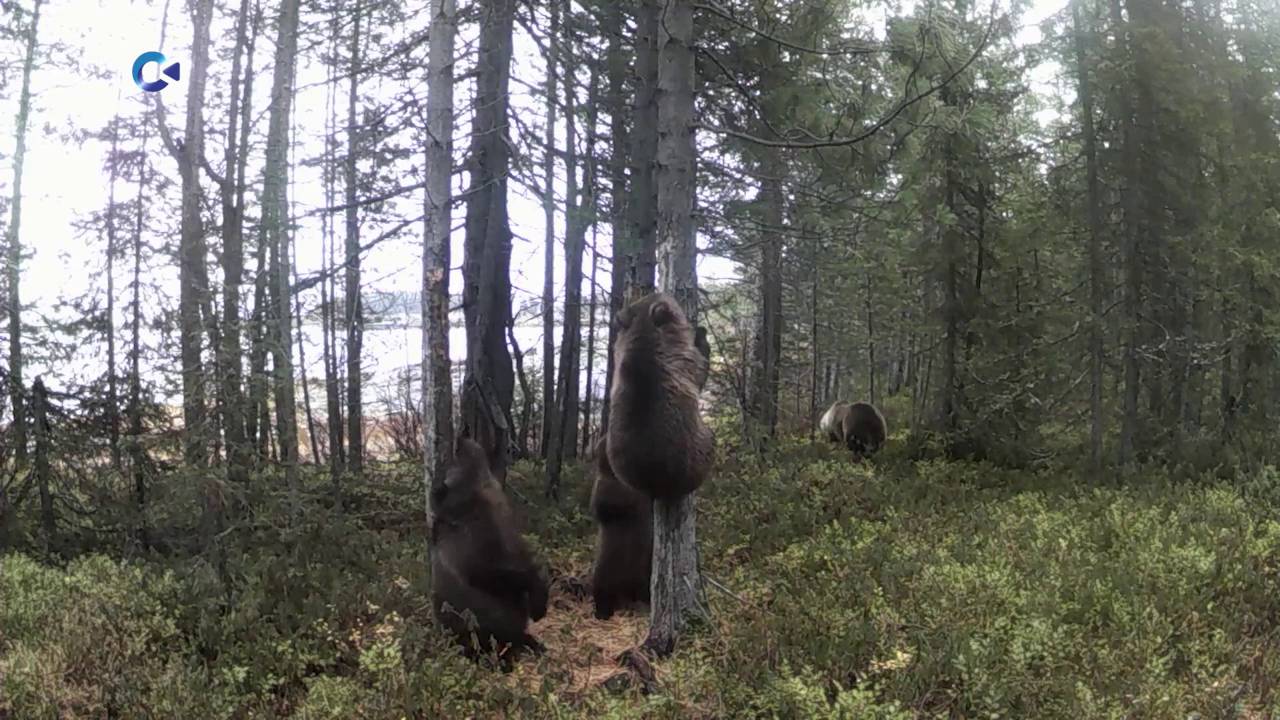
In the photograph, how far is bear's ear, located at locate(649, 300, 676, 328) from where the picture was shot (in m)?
6.20

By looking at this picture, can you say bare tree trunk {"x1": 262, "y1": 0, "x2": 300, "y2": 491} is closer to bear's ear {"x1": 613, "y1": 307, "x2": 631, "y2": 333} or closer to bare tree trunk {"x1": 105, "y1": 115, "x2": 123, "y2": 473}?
bare tree trunk {"x1": 105, "y1": 115, "x2": 123, "y2": 473}

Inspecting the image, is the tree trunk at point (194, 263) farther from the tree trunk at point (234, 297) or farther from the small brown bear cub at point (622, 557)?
the small brown bear cub at point (622, 557)

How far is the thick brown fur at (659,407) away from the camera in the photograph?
6160mm

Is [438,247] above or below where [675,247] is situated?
above

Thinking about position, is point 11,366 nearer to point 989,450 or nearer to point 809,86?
point 809,86

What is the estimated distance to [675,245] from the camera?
671 cm

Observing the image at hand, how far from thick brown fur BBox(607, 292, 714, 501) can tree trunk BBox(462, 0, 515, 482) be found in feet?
8.70

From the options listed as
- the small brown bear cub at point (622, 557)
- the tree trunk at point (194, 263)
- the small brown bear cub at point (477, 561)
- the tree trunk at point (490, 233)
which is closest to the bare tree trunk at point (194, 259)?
the tree trunk at point (194, 263)

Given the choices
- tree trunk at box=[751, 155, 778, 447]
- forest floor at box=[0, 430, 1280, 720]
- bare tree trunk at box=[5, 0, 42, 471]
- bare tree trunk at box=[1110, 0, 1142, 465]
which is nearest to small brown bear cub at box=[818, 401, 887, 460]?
tree trunk at box=[751, 155, 778, 447]

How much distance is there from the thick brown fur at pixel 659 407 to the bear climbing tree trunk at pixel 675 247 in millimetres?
346

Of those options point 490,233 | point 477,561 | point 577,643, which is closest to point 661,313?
point 477,561

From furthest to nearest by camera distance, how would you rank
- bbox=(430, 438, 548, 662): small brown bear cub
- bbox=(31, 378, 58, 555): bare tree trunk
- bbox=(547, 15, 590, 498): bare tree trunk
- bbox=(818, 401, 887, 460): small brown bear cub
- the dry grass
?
bbox=(818, 401, 887, 460): small brown bear cub
bbox=(547, 15, 590, 498): bare tree trunk
bbox=(31, 378, 58, 555): bare tree trunk
bbox=(430, 438, 548, 662): small brown bear cub
the dry grass

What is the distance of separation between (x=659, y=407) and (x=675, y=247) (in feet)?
4.48

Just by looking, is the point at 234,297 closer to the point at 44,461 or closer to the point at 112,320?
the point at 44,461
